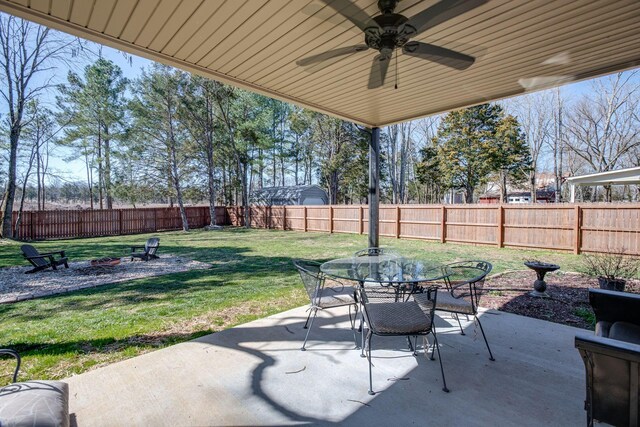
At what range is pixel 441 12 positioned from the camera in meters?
2.05

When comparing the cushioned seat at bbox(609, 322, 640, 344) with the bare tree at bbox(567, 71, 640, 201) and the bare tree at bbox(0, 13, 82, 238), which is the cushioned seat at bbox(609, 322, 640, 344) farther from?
the bare tree at bbox(567, 71, 640, 201)

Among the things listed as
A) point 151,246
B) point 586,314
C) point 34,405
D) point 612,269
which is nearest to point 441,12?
point 34,405

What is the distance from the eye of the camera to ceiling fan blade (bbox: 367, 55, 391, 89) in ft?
8.55

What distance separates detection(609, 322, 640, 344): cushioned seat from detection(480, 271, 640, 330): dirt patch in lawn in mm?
1380

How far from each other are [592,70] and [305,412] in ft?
13.5

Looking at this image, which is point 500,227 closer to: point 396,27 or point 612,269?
point 612,269

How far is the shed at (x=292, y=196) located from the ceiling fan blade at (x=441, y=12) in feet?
58.1

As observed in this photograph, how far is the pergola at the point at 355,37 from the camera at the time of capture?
218 centimetres

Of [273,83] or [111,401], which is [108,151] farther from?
[111,401]

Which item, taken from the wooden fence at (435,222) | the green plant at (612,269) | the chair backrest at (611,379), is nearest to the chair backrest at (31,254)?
the chair backrest at (611,379)

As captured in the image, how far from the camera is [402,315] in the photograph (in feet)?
8.29

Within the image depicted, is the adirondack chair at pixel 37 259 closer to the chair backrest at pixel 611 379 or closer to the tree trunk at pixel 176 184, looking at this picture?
the chair backrest at pixel 611 379

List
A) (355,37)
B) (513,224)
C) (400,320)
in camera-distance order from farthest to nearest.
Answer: (513,224), (355,37), (400,320)

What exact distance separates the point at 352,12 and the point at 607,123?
22.7 meters
